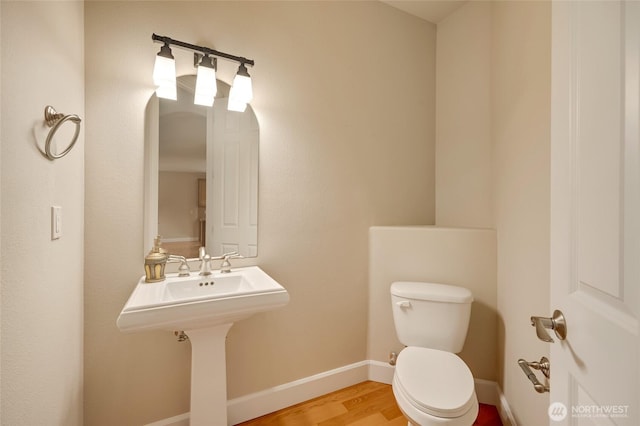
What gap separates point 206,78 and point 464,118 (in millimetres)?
1760

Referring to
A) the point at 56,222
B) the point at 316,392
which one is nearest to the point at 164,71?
the point at 56,222

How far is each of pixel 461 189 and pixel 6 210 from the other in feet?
Answer: 7.55

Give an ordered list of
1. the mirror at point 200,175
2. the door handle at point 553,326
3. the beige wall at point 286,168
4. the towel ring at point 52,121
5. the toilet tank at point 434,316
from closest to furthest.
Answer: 1. the door handle at point 553,326
2. the towel ring at point 52,121
3. the beige wall at point 286,168
4. the mirror at point 200,175
5. the toilet tank at point 434,316

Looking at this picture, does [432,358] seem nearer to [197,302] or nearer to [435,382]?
[435,382]

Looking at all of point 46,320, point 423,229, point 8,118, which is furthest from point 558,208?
point 46,320

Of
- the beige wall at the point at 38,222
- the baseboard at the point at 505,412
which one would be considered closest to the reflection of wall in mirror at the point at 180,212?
the beige wall at the point at 38,222

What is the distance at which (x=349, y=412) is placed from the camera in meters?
1.67

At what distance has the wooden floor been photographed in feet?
5.22

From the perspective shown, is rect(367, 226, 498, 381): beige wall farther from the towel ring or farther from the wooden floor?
the towel ring

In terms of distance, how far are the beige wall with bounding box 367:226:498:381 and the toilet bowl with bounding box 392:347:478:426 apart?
0.51 m

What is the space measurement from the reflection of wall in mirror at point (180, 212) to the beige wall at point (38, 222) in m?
0.34

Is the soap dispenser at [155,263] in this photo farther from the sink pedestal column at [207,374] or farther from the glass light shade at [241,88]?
the glass light shade at [241,88]

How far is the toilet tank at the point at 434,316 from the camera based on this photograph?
156cm

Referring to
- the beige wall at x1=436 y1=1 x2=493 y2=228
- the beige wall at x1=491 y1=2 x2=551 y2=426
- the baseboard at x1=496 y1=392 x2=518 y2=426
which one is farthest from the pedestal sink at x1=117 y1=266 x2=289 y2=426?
the beige wall at x1=436 y1=1 x2=493 y2=228
